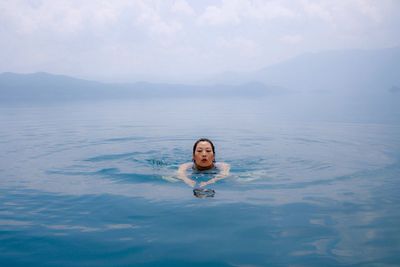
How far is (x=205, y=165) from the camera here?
898 centimetres

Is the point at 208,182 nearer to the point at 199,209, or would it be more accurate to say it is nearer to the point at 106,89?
the point at 199,209

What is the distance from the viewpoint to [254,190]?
7613mm

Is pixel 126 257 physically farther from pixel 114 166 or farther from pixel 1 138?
pixel 1 138

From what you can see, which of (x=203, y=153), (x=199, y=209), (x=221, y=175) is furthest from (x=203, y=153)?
(x=199, y=209)

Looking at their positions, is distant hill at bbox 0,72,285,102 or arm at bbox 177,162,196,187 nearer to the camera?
arm at bbox 177,162,196,187

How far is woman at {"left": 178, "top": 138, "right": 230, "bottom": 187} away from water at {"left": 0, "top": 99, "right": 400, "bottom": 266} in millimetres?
292

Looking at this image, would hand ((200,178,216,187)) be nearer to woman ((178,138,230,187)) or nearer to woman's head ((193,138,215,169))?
woman ((178,138,230,187))

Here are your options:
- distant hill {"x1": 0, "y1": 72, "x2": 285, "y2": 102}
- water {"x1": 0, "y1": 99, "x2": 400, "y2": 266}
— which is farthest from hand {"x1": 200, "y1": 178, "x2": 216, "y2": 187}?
distant hill {"x1": 0, "y1": 72, "x2": 285, "y2": 102}

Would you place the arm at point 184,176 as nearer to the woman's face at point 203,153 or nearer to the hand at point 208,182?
the hand at point 208,182

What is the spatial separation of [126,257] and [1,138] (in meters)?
14.2

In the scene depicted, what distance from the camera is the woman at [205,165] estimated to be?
8.49 meters

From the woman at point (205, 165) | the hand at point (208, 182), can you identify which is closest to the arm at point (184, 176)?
the woman at point (205, 165)

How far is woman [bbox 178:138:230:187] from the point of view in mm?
8492

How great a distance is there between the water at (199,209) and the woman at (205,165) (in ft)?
0.96
